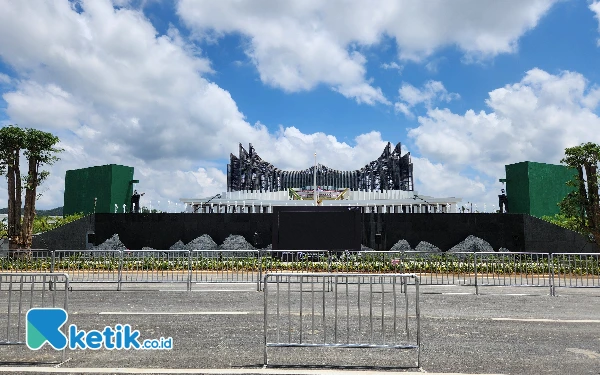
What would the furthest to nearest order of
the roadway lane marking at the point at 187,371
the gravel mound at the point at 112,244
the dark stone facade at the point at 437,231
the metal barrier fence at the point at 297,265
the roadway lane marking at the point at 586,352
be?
1. the gravel mound at the point at 112,244
2. the dark stone facade at the point at 437,231
3. the metal barrier fence at the point at 297,265
4. the roadway lane marking at the point at 586,352
5. the roadway lane marking at the point at 187,371

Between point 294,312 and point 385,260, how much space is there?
9.21 meters

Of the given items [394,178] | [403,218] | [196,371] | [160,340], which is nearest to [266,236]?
[403,218]

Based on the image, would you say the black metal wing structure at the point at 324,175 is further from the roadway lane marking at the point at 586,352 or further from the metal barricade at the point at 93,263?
the roadway lane marking at the point at 586,352

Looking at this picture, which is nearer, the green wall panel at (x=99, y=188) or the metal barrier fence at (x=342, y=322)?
the metal barrier fence at (x=342, y=322)

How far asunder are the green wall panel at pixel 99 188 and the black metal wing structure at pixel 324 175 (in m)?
24.9

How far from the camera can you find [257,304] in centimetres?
1236

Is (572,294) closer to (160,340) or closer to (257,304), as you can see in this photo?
(257,304)

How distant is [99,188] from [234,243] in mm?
32337

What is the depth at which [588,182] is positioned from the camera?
88.4ft

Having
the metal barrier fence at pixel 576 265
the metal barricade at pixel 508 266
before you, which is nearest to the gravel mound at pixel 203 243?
the metal barricade at pixel 508 266

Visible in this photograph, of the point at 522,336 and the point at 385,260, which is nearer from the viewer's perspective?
the point at 522,336

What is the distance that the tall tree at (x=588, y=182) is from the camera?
26652 mm

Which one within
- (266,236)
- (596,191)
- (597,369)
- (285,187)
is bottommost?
(597,369)

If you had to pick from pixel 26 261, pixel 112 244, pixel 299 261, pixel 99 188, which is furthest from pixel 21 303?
pixel 99 188
